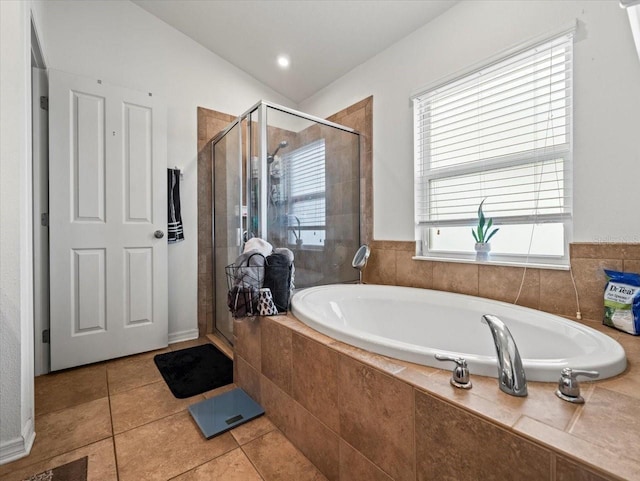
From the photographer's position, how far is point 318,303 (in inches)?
67.9

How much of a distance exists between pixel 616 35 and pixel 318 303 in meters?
1.87

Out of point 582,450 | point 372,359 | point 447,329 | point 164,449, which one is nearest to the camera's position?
point 582,450

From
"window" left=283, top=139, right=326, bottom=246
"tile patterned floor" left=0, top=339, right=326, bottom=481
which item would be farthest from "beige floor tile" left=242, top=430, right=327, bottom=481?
"window" left=283, top=139, right=326, bottom=246

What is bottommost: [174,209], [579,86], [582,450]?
[582,450]

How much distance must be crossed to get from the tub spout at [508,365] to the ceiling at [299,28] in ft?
6.84

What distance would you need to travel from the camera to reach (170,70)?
2.52m

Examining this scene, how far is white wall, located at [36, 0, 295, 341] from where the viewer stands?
213cm

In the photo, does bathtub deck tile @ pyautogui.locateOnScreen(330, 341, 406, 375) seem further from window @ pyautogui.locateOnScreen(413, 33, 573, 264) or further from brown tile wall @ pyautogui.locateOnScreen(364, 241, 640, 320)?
window @ pyautogui.locateOnScreen(413, 33, 573, 264)

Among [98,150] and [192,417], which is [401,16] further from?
[192,417]

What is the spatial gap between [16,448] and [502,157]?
8.88 feet

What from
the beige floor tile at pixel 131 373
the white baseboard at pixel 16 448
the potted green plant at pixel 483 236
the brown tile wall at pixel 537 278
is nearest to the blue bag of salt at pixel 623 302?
the brown tile wall at pixel 537 278

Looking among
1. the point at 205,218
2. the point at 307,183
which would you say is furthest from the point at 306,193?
the point at 205,218

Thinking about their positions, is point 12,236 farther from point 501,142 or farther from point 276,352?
point 501,142

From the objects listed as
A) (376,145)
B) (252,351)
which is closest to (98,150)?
(252,351)
